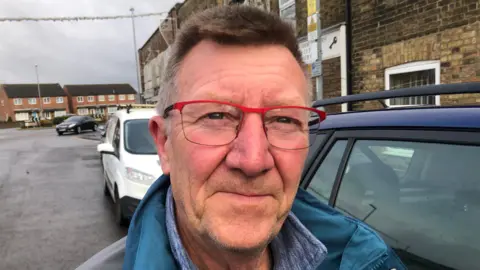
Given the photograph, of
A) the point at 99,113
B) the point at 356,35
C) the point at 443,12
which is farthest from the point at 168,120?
the point at 99,113

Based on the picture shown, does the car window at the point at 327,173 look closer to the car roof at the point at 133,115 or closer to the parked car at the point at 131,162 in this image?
the parked car at the point at 131,162

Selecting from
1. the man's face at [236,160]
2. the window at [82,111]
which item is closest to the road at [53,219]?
the man's face at [236,160]

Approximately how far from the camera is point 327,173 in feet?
7.00

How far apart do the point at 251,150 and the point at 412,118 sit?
95cm

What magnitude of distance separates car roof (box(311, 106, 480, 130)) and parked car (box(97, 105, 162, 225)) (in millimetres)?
3258

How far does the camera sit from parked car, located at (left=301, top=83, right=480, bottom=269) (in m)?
1.45

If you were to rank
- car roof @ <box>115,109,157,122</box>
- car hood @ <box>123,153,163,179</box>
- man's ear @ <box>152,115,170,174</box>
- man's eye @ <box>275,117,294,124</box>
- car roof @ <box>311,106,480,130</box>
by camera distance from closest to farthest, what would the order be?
1. man's eye @ <box>275,117,294,124</box>
2. man's ear @ <box>152,115,170,174</box>
3. car roof @ <box>311,106,480,130</box>
4. car hood @ <box>123,153,163,179</box>
5. car roof @ <box>115,109,157,122</box>

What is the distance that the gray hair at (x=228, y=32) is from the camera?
4.01 ft

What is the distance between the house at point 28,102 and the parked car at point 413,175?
296 feet

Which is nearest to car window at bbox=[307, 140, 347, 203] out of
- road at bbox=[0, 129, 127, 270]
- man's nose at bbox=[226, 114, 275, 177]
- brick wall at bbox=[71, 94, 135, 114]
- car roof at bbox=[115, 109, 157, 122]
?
man's nose at bbox=[226, 114, 275, 177]

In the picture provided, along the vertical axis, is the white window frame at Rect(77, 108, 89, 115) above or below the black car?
above

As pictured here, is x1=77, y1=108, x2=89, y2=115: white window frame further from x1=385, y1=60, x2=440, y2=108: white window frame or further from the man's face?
the man's face

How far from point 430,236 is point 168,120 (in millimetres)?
1183

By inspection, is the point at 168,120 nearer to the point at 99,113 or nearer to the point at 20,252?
the point at 20,252
